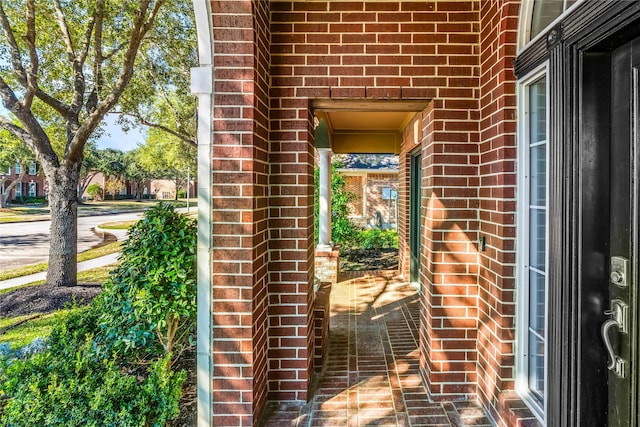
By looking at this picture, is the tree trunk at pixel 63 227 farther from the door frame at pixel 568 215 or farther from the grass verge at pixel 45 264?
the door frame at pixel 568 215

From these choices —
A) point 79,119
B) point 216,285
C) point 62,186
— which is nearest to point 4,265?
point 62,186

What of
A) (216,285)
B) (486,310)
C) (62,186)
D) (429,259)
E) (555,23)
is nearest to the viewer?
(555,23)

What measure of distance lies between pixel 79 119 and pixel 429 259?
5505 millimetres

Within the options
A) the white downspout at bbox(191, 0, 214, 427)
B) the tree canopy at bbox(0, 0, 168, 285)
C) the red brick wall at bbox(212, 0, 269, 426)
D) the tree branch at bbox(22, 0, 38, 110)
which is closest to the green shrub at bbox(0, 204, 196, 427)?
the white downspout at bbox(191, 0, 214, 427)

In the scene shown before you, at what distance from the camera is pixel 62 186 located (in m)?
4.86

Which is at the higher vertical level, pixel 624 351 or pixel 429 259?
pixel 429 259

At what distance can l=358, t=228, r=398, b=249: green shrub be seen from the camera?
948 centimetres

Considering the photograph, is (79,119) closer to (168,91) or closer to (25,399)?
(168,91)

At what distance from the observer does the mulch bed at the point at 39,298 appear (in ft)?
14.2

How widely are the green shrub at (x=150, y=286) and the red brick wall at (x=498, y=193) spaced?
6.75 feet

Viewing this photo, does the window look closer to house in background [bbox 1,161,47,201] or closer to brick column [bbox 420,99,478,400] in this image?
brick column [bbox 420,99,478,400]

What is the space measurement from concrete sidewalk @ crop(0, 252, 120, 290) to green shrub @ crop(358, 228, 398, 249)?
19.7 ft

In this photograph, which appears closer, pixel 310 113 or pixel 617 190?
pixel 617 190

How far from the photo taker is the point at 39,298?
4586 mm
